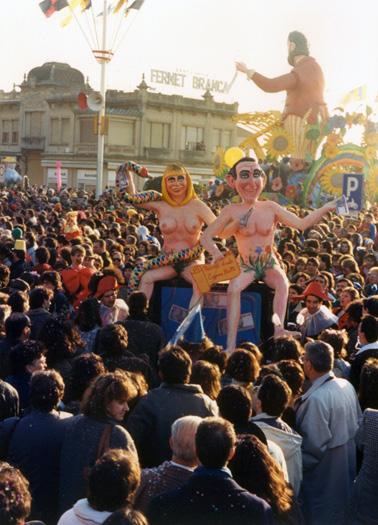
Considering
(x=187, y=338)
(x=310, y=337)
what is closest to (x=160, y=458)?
(x=187, y=338)

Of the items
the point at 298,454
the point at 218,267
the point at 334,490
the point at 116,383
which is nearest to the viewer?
the point at 116,383

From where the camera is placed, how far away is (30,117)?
53.1 meters

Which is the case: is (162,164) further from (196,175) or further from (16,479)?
(16,479)

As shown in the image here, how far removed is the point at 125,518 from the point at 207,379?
1.85 meters

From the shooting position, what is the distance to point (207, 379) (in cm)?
461

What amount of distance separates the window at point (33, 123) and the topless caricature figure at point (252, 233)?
150ft

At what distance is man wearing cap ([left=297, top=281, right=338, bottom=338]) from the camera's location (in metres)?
6.98

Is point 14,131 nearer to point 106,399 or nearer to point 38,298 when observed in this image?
point 38,298

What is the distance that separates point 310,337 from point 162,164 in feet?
140

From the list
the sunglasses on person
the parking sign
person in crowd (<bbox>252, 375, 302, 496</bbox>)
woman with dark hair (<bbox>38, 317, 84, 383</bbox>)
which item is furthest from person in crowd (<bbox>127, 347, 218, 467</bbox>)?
the parking sign

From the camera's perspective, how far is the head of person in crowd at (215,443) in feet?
10.3

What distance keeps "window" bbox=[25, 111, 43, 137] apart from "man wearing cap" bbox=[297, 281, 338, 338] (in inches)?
1873

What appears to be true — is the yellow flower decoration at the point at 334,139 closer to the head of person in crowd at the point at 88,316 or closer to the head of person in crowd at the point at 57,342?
the head of person in crowd at the point at 88,316

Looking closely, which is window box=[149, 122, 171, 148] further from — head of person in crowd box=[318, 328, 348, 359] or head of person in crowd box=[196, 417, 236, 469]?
head of person in crowd box=[196, 417, 236, 469]
